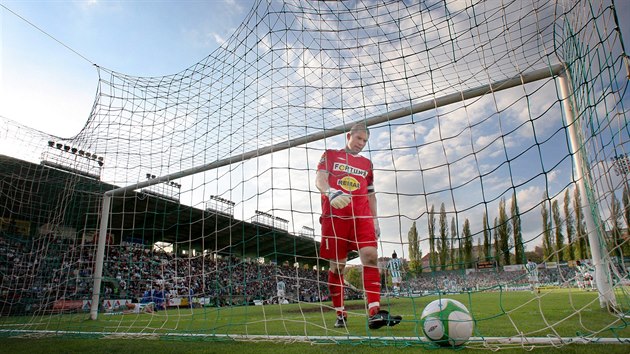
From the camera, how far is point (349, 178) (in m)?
4.58

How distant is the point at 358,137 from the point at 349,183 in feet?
1.96

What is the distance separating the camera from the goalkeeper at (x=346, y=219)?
4178 mm

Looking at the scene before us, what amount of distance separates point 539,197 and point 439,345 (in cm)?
147

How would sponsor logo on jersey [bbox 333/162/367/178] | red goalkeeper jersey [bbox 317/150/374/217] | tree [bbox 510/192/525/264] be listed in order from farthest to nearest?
sponsor logo on jersey [bbox 333/162/367/178] < red goalkeeper jersey [bbox 317/150/374/217] < tree [bbox 510/192/525/264]

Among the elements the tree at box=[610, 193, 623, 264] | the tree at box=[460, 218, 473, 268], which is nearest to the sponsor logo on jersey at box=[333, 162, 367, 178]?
the tree at box=[460, 218, 473, 268]

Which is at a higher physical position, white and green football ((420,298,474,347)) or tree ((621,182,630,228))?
tree ((621,182,630,228))

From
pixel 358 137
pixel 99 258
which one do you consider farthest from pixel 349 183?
pixel 99 258

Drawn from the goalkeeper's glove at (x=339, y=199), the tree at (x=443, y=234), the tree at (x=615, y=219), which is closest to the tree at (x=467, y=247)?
the tree at (x=443, y=234)

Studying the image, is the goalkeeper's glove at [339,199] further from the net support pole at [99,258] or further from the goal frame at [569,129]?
the net support pole at [99,258]

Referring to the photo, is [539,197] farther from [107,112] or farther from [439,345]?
[107,112]

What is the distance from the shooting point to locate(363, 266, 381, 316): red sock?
3977 mm

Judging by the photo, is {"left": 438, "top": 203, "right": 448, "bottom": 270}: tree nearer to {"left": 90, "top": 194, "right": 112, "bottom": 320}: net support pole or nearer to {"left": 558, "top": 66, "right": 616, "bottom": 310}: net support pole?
{"left": 558, "top": 66, "right": 616, "bottom": 310}: net support pole

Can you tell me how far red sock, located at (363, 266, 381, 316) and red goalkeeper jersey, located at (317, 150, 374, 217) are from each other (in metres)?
0.65

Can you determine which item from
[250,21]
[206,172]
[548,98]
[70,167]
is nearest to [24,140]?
[70,167]
